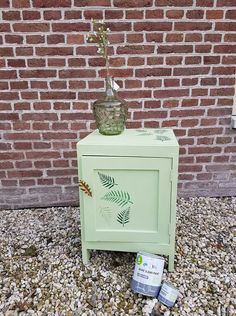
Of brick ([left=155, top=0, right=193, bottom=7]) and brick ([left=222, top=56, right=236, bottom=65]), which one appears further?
brick ([left=222, top=56, right=236, bottom=65])

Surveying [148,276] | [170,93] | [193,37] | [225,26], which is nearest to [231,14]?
[225,26]

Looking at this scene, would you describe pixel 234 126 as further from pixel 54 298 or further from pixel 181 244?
pixel 54 298

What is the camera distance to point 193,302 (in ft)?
4.89

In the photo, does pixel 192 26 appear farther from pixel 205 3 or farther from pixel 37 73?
pixel 37 73

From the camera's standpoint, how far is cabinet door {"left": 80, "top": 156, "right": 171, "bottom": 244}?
1.51m

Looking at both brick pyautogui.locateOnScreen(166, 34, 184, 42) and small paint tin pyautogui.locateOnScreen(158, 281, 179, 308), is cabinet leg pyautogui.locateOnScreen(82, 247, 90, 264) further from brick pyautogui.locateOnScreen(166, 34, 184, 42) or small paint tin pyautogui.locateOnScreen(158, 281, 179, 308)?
brick pyautogui.locateOnScreen(166, 34, 184, 42)

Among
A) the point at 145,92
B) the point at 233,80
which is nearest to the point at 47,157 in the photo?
the point at 145,92

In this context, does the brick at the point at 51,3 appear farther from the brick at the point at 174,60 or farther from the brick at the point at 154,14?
the brick at the point at 174,60

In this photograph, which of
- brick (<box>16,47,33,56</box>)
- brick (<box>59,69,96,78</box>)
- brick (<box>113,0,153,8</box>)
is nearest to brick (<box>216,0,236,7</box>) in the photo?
brick (<box>113,0,153,8</box>)

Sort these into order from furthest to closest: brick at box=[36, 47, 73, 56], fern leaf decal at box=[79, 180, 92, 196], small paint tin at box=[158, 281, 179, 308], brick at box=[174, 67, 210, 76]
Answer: brick at box=[174, 67, 210, 76], brick at box=[36, 47, 73, 56], fern leaf decal at box=[79, 180, 92, 196], small paint tin at box=[158, 281, 179, 308]

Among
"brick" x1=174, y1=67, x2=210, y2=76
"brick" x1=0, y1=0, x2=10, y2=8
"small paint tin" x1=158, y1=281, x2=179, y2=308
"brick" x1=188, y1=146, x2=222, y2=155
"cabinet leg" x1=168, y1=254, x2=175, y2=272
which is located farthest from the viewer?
"brick" x1=188, y1=146, x2=222, y2=155

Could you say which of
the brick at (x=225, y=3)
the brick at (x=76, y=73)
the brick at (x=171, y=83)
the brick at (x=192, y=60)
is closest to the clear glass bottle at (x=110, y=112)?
the brick at (x=76, y=73)

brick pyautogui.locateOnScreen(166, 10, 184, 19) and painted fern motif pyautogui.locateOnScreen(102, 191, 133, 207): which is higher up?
brick pyautogui.locateOnScreen(166, 10, 184, 19)

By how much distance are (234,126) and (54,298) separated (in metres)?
1.68
